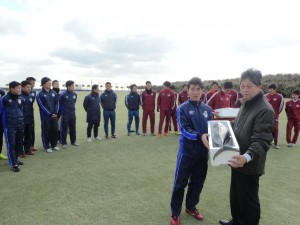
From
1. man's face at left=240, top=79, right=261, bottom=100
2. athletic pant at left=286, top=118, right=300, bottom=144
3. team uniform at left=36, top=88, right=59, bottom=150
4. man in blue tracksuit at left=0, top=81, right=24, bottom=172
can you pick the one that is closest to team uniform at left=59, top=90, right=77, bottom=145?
team uniform at left=36, top=88, right=59, bottom=150

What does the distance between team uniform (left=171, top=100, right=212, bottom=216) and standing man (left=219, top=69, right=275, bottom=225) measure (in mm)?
447

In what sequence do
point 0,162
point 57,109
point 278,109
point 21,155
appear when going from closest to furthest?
point 0,162, point 21,155, point 57,109, point 278,109

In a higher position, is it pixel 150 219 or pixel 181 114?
pixel 181 114

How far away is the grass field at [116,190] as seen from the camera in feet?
11.4

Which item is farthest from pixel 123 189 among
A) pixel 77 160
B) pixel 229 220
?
pixel 77 160

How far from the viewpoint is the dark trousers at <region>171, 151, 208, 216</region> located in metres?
3.19

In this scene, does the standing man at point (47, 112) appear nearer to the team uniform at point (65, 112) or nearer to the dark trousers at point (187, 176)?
the team uniform at point (65, 112)

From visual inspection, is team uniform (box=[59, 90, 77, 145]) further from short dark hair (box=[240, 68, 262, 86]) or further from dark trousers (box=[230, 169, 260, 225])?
short dark hair (box=[240, 68, 262, 86])

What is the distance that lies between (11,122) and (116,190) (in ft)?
9.22

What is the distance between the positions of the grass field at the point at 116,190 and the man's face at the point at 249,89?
179 centimetres

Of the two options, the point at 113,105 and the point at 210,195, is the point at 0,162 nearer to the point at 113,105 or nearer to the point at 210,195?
the point at 113,105

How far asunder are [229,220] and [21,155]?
A: 17.0 ft

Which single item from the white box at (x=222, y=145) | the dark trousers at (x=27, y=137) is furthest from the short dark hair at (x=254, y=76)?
the dark trousers at (x=27, y=137)

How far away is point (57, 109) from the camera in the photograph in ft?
23.7
